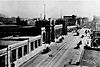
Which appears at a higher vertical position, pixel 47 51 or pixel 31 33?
pixel 31 33

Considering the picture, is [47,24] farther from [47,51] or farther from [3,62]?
[3,62]

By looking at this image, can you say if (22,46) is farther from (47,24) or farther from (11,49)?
(47,24)

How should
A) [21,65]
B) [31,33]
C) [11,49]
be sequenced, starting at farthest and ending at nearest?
1. [31,33]
2. [21,65]
3. [11,49]

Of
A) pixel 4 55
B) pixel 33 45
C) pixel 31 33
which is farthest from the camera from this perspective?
pixel 31 33

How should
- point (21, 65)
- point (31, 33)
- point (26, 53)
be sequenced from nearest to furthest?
point (21, 65) → point (26, 53) → point (31, 33)

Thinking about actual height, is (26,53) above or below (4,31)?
below

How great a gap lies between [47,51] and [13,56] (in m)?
16.7

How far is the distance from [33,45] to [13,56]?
45.3 feet

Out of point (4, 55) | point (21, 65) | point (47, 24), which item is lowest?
point (21, 65)

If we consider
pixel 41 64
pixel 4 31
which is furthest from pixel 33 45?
pixel 4 31

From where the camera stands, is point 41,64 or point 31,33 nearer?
point 41,64

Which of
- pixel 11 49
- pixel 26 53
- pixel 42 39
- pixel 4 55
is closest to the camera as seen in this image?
pixel 4 55

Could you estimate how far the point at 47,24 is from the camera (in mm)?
68812

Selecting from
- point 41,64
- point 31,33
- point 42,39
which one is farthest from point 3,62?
point 31,33
